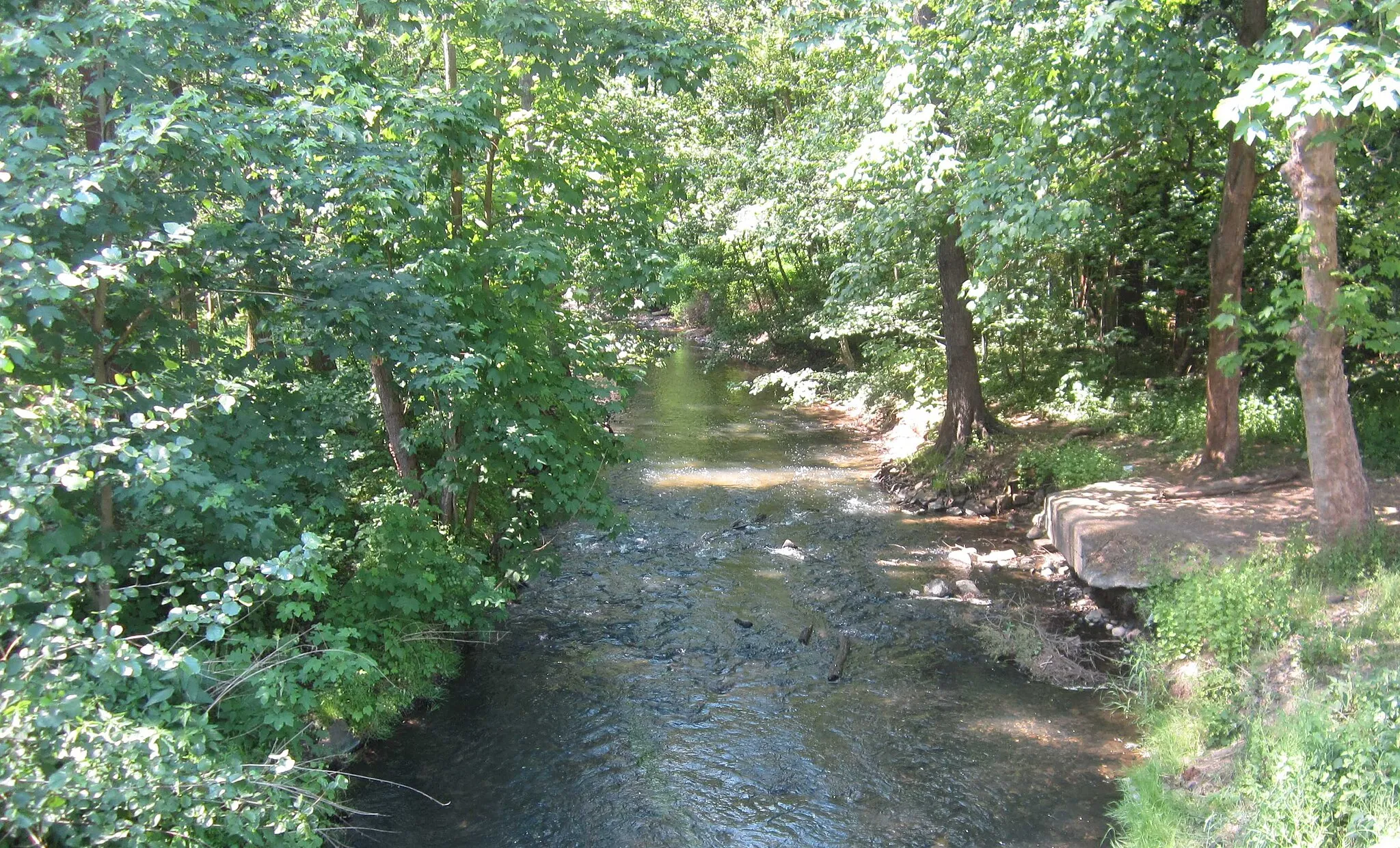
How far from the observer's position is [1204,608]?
287 inches

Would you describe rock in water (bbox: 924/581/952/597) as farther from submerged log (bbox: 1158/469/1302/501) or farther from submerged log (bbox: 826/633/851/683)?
submerged log (bbox: 1158/469/1302/501)

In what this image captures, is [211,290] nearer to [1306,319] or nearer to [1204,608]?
[1204,608]

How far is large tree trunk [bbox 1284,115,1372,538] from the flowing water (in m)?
2.79

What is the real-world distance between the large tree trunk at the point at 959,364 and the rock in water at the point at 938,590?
4.40m

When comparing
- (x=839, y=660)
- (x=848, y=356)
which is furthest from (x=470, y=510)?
(x=848, y=356)

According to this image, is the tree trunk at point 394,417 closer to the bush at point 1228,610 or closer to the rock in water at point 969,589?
the rock in water at point 969,589

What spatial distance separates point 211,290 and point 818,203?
10894 millimetres

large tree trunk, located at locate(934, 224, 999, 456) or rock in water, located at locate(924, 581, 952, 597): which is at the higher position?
large tree trunk, located at locate(934, 224, 999, 456)

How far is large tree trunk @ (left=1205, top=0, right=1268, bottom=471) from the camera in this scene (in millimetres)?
9102

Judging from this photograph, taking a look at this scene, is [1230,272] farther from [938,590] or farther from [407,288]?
[407,288]

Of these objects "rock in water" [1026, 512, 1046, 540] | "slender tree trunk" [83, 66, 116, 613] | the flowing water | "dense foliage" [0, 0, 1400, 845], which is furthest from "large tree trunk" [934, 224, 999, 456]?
"slender tree trunk" [83, 66, 116, 613]

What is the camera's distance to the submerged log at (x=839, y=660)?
325 inches

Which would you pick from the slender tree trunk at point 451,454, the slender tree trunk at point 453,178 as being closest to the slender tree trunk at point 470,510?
the slender tree trunk at point 451,454

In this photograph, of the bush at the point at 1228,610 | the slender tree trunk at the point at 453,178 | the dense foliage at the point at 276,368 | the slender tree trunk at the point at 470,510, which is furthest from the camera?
the slender tree trunk at the point at 470,510
